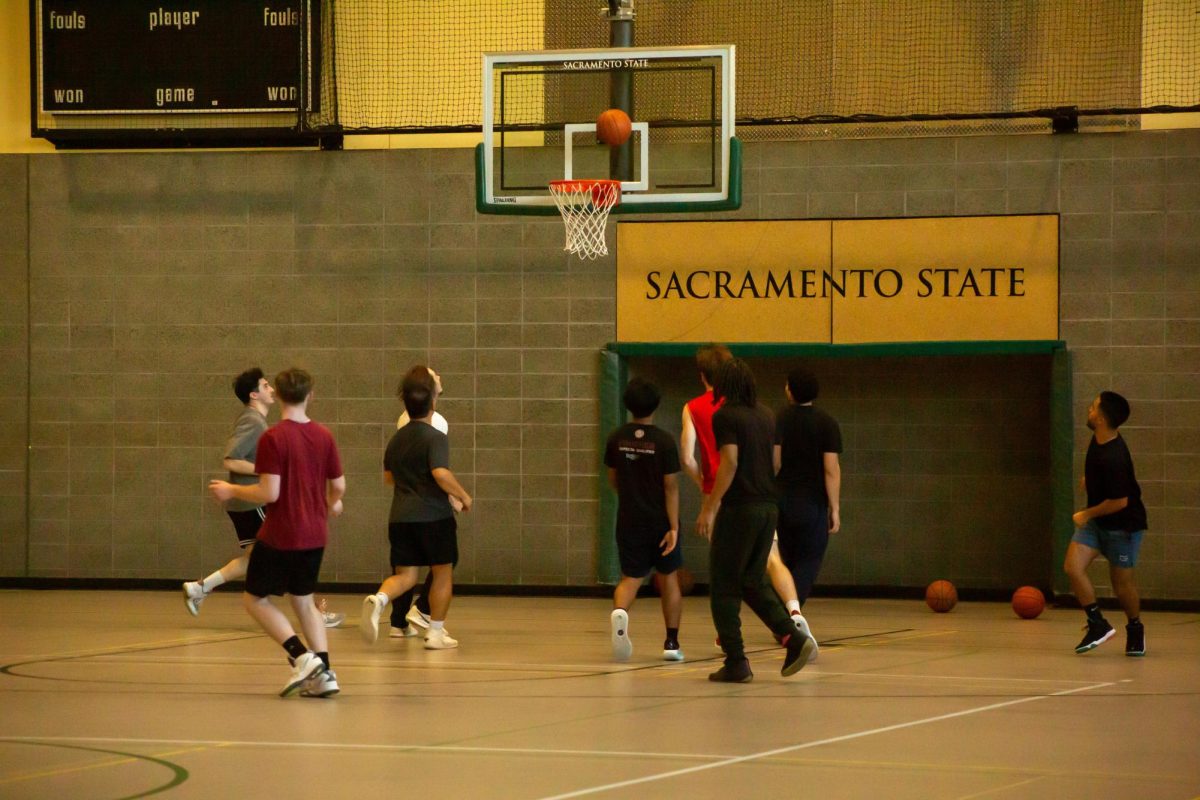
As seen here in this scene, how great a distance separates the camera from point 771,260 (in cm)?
1516

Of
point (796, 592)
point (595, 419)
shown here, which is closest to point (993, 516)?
point (595, 419)

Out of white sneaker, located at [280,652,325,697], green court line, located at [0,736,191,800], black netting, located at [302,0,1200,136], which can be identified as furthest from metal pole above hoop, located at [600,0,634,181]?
green court line, located at [0,736,191,800]

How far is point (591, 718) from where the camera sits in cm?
786

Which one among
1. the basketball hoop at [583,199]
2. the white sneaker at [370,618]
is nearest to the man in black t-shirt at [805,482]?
the white sneaker at [370,618]

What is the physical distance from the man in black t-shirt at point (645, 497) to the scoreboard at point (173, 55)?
6888mm

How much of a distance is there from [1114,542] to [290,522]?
17.9 feet

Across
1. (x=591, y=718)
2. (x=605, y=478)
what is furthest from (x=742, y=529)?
(x=605, y=478)

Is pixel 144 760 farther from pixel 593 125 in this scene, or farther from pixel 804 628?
pixel 593 125

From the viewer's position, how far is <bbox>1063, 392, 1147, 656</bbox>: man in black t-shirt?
34.9ft

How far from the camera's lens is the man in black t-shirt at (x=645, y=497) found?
1042 centimetres

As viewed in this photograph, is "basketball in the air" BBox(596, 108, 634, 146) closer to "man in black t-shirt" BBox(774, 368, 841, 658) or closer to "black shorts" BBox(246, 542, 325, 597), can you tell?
"man in black t-shirt" BBox(774, 368, 841, 658)

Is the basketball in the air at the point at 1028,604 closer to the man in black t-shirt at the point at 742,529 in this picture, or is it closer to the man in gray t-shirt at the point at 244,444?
the man in black t-shirt at the point at 742,529

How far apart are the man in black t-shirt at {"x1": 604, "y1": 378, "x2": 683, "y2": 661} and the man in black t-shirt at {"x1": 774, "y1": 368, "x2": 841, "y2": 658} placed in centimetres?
77

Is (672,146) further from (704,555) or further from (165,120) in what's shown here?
(165,120)
